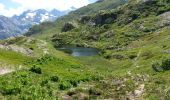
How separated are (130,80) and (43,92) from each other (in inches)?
463

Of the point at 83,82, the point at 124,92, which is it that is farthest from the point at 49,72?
the point at 124,92

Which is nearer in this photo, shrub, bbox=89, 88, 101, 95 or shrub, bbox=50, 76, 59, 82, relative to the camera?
shrub, bbox=89, 88, 101, 95

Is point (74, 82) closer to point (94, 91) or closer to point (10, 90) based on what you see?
point (94, 91)

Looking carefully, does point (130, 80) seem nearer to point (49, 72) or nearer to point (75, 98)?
point (75, 98)

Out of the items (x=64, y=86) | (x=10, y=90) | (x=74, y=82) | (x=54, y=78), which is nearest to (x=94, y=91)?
(x=64, y=86)

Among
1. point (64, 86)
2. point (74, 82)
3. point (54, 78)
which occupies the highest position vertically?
point (54, 78)

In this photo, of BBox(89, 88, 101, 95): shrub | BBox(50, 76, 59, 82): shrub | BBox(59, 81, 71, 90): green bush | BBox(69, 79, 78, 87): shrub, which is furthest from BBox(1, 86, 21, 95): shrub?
BBox(69, 79, 78, 87): shrub

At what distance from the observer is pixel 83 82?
58438 millimetres

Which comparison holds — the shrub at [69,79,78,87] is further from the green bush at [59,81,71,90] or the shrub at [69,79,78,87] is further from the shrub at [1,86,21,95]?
the shrub at [1,86,21,95]

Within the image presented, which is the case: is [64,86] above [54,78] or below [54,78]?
below

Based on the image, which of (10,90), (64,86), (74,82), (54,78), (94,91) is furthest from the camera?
(74,82)

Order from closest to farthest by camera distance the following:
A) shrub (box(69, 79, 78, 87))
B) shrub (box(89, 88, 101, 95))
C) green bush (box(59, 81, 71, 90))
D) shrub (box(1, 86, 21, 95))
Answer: shrub (box(1, 86, 21, 95)), shrub (box(89, 88, 101, 95)), green bush (box(59, 81, 71, 90)), shrub (box(69, 79, 78, 87))

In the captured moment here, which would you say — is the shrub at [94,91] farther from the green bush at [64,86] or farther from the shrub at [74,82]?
the shrub at [74,82]

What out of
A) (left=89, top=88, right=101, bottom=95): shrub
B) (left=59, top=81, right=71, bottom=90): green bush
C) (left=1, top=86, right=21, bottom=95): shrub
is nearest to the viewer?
(left=1, top=86, right=21, bottom=95): shrub
